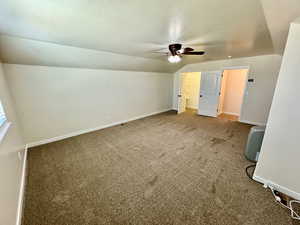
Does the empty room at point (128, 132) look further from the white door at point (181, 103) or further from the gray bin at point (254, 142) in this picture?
the white door at point (181, 103)

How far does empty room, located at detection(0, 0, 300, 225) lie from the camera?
145cm

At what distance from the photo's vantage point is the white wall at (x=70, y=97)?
9.29 ft

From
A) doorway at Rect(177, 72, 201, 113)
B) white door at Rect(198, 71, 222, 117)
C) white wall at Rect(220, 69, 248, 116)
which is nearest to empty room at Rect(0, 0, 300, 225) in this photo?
white wall at Rect(220, 69, 248, 116)

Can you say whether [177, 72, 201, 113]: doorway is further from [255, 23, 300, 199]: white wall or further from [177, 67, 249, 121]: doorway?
[255, 23, 300, 199]: white wall

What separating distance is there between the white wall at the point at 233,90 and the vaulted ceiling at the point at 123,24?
301cm

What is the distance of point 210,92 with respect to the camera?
5.25 meters

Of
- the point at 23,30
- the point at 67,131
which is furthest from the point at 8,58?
the point at 67,131

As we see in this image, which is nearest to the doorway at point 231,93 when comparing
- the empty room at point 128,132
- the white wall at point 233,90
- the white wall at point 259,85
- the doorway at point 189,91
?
the white wall at point 233,90

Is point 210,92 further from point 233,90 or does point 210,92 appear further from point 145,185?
point 145,185

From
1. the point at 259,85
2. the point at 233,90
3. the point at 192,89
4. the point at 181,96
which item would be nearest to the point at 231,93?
the point at 233,90

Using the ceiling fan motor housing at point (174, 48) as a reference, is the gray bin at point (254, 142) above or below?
below

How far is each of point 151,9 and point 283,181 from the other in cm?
288

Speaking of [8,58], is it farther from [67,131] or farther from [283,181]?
[283,181]

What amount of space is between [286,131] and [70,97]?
14.5 ft
